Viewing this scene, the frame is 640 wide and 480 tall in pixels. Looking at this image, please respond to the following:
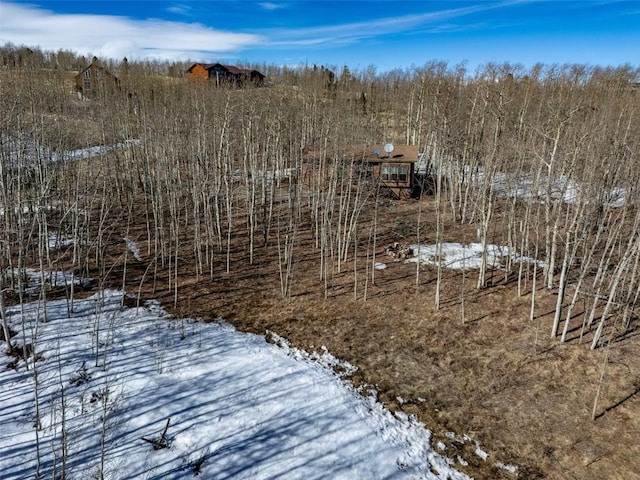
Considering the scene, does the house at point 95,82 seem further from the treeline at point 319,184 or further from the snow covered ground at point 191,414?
the snow covered ground at point 191,414

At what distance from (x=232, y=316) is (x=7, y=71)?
16.7 meters

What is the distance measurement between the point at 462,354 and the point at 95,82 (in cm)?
4210

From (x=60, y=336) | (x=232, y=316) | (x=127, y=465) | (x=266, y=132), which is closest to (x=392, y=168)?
(x=266, y=132)

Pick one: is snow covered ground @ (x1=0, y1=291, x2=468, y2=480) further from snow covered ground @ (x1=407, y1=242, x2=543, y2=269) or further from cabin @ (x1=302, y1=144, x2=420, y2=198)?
cabin @ (x1=302, y1=144, x2=420, y2=198)

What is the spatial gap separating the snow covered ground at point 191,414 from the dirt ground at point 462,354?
83 centimetres

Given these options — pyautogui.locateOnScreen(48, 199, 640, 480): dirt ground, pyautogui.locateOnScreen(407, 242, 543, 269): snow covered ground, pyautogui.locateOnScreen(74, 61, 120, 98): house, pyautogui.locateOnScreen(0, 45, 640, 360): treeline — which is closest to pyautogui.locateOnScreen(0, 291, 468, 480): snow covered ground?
pyautogui.locateOnScreen(48, 199, 640, 480): dirt ground

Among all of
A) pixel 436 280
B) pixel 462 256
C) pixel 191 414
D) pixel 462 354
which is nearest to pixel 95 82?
pixel 462 256

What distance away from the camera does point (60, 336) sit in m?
11.1

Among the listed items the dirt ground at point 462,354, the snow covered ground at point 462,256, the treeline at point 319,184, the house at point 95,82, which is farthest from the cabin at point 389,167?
the house at point 95,82

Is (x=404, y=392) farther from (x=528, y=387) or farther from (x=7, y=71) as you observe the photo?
(x=7, y=71)

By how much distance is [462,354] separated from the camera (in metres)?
11.0

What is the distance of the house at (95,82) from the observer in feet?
108

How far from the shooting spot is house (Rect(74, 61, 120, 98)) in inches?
1297

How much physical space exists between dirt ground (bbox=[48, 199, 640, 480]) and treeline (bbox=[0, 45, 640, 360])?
557mm
